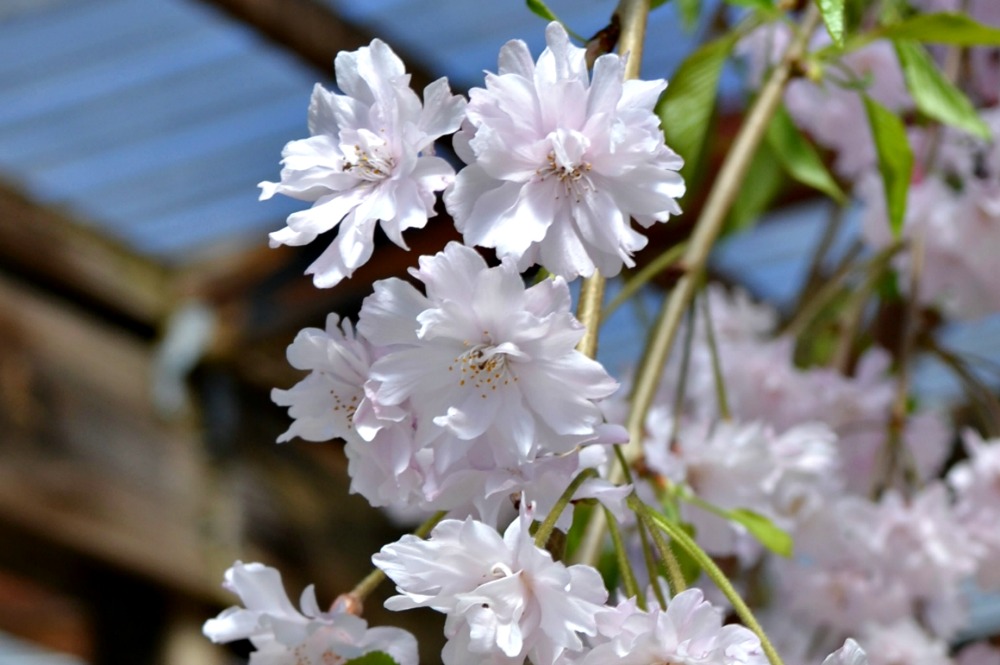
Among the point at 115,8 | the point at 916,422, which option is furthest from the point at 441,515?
the point at 115,8

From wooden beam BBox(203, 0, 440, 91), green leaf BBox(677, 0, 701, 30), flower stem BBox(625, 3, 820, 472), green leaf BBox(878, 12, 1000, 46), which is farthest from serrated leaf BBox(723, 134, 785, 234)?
wooden beam BBox(203, 0, 440, 91)

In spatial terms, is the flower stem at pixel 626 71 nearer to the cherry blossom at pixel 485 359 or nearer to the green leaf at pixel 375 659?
the cherry blossom at pixel 485 359

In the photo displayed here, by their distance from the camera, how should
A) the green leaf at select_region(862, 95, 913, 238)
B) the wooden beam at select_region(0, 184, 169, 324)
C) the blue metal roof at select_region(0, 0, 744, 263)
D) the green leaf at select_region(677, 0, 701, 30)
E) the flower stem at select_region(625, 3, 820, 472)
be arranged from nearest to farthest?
the flower stem at select_region(625, 3, 820, 472) < the green leaf at select_region(862, 95, 913, 238) < the green leaf at select_region(677, 0, 701, 30) < the blue metal roof at select_region(0, 0, 744, 263) < the wooden beam at select_region(0, 184, 169, 324)

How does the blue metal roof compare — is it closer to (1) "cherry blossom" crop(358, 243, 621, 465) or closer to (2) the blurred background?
(2) the blurred background

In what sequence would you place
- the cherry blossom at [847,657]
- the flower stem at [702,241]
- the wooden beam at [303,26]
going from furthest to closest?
1. the wooden beam at [303,26]
2. the flower stem at [702,241]
3. the cherry blossom at [847,657]

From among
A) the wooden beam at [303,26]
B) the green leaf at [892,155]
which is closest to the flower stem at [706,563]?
the green leaf at [892,155]

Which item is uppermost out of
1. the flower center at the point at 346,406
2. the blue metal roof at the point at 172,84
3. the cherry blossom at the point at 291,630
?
the blue metal roof at the point at 172,84
